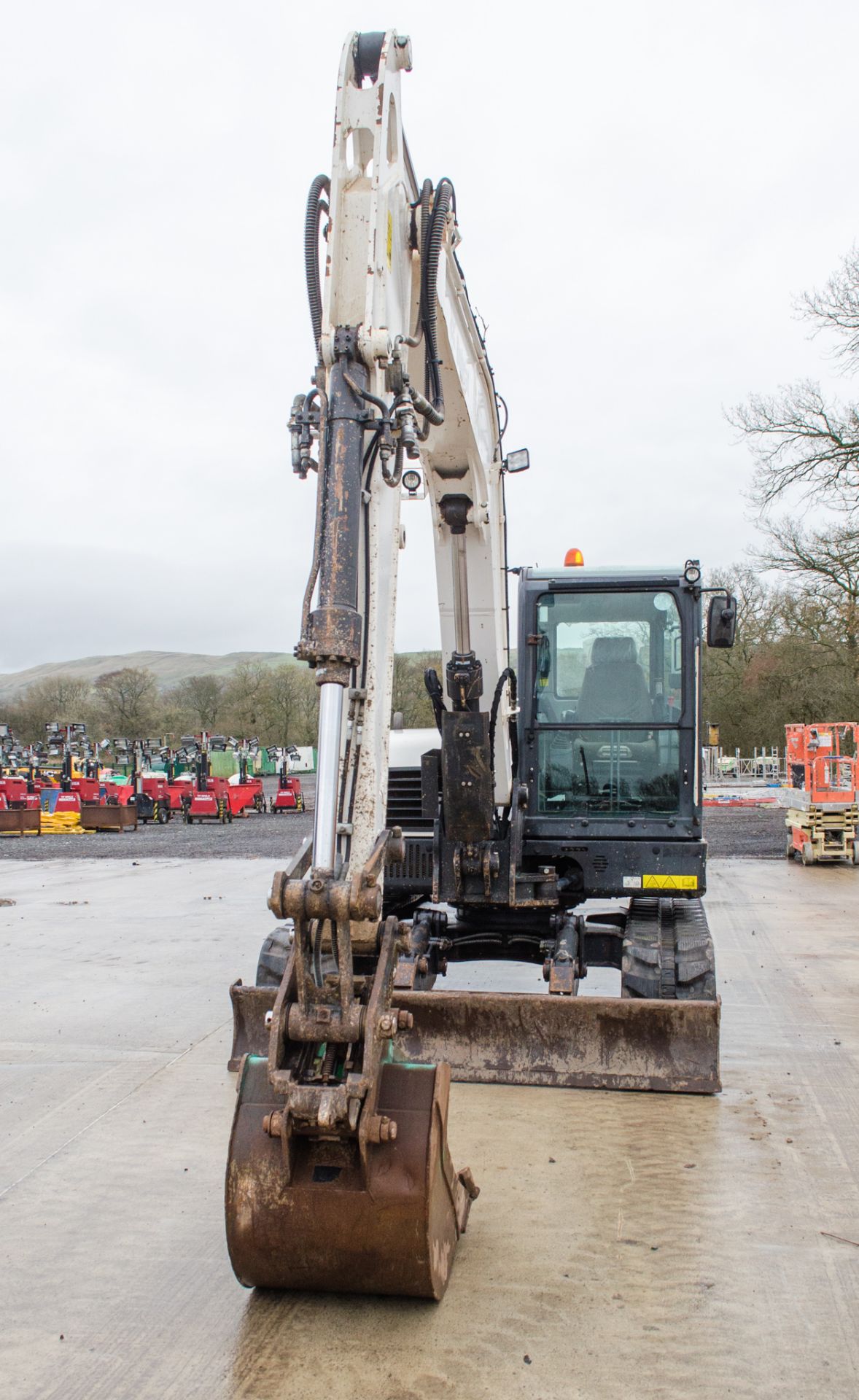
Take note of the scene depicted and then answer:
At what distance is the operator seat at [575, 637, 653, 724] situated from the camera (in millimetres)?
6793

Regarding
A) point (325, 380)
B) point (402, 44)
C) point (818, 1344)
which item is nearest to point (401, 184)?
point (402, 44)

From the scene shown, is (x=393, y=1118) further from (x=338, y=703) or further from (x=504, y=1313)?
(x=338, y=703)

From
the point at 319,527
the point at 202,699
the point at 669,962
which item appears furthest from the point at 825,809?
the point at 202,699

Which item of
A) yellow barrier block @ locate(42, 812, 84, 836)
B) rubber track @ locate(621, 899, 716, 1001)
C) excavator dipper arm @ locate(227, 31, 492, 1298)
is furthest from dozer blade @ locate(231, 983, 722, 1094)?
yellow barrier block @ locate(42, 812, 84, 836)

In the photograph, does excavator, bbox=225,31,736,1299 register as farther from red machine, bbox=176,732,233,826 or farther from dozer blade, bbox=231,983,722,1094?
red machine, bbox=176,732,233,826

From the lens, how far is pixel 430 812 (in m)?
6.63

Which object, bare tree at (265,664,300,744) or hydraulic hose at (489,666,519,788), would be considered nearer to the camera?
hydraulic hose at (489,666,519,788)

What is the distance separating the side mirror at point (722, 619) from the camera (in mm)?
6523

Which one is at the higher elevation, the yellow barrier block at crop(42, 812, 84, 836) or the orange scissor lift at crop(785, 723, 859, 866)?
the orange scissor lift at crop(785, 723, 859, 866)

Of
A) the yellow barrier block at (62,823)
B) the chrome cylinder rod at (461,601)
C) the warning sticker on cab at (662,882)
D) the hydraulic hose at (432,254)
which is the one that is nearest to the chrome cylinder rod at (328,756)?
the hydraulic hose at (432,254)

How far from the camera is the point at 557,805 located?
6859 millimetres

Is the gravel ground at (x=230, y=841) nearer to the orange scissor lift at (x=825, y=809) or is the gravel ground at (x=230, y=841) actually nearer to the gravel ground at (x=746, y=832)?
the gravel ground at (x=746, y=832)

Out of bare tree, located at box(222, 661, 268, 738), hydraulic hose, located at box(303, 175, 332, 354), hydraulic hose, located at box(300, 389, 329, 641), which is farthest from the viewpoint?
bare tree, located at box(222, 661, 268, 738)

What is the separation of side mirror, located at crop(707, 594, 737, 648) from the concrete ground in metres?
2.34
